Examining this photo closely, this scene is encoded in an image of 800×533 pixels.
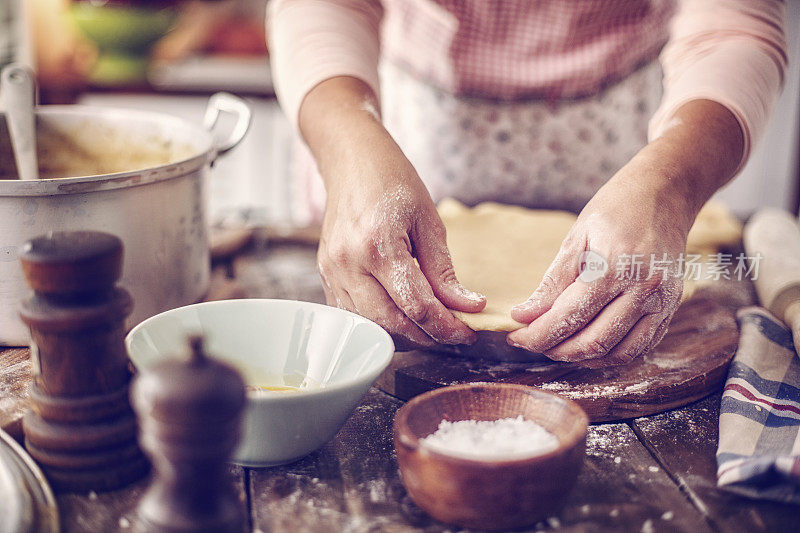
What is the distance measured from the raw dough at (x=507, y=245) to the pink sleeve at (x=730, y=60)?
24 cm

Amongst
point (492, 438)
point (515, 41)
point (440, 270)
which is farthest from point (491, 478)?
point (515, 41)

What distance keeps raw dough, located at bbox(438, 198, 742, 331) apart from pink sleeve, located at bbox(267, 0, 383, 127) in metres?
0.28

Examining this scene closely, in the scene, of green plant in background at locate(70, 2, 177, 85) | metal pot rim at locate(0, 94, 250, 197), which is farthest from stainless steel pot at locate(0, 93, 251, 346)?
green plant in background at locate(70, 2, 177, 85)

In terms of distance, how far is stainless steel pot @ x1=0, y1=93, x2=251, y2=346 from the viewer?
0.83 m

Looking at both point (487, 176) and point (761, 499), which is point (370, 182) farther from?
point (487, 176)

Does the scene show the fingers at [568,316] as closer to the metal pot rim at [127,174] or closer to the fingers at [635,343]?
the fingers at [635,343]

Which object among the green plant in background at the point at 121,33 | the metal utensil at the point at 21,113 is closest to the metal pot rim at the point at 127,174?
the metal utensil at the point at 21,113

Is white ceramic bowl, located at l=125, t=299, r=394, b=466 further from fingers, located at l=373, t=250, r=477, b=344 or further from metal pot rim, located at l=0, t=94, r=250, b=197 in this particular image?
metal pot rim, located at l=0, t=94, r=250, b=197

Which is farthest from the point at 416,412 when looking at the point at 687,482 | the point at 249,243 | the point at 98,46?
the point at 98,46

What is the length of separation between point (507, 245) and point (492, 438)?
554 mm

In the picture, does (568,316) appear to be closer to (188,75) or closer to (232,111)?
(232,111)

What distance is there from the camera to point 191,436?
488 mm

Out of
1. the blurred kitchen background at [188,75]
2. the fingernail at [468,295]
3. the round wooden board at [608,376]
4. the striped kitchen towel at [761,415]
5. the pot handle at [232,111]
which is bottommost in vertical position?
the blurred kitchen background at [188,75]

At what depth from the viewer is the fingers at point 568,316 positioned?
0.80 metres
